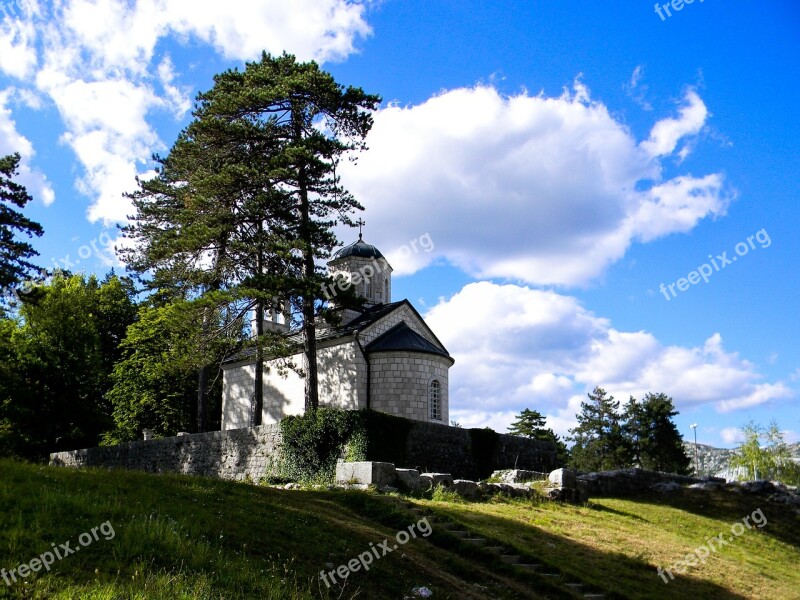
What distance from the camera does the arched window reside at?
91.2 ft

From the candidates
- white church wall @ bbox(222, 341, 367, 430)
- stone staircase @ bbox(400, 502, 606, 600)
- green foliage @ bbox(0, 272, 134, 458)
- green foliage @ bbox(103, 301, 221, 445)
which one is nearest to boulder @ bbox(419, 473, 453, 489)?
stone staircase @ bbox(400, 502, 606, 600)

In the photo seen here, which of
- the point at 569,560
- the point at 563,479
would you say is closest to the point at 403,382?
the point at 563,479

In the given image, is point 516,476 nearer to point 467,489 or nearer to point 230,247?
point 467,489

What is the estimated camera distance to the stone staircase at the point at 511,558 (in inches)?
458

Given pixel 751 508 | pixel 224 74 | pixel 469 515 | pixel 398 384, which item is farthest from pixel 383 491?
pixel 224 74

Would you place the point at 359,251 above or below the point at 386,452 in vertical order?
above

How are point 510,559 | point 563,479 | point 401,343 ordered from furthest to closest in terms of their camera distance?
point 401,343
point 563,479
point 510,559

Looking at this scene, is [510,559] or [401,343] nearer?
[510,559]

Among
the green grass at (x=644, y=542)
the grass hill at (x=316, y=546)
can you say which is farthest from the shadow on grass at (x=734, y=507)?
the grass hill at (x=316, y=546)

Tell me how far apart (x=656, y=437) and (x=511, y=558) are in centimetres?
4016

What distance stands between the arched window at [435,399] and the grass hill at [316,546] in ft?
30.7

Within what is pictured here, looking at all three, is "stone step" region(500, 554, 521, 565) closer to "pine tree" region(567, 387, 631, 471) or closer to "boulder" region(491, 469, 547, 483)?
"boulder" region(491, 469, 547, 483)

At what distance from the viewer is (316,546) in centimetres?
964

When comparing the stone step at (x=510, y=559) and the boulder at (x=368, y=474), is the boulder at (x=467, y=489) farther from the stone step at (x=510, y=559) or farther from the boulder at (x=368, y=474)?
the stone step at (x=510, y=559)
